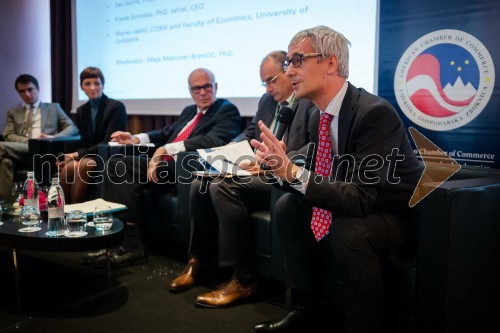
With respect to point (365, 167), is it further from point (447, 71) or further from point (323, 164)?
point (447, 71)

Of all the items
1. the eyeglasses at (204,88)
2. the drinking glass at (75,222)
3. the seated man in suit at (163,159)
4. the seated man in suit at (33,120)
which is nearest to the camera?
the drinking glass at (75,222)

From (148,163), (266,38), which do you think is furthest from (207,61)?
(148,163)

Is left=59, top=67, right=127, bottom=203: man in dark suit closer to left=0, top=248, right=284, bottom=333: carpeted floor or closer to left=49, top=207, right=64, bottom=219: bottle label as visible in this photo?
left=0, top=248, right=284, bottom=333: carpeted floor

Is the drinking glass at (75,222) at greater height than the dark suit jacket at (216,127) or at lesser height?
lesser

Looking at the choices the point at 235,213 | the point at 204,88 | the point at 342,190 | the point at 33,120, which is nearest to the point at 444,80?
the point at 342,190

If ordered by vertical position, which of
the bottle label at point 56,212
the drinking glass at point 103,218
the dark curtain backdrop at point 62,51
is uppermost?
the dark curtain backdrop at point 62,51

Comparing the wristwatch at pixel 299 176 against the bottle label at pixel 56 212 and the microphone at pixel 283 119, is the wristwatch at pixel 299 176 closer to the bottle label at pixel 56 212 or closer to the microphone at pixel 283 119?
the microphone at pixel 283 119

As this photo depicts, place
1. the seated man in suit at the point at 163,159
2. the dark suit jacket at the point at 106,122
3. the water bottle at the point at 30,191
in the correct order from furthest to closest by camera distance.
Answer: the dark suit jacket at the point at 106,122 → the seated man in suit at the point at 163,159 → the water bottle at the point at 30,191

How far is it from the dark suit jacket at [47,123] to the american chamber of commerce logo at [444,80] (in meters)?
3.10

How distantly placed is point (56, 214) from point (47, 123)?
240 centimetres

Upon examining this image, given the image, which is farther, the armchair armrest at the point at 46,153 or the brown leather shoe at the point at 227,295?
the armchair armrest at the point at 46,153

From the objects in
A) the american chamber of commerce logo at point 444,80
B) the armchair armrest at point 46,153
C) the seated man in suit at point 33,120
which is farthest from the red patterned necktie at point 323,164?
the seated man in suit at point 33,120

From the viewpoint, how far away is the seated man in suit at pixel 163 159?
8.85 feet

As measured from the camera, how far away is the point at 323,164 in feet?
5.52
